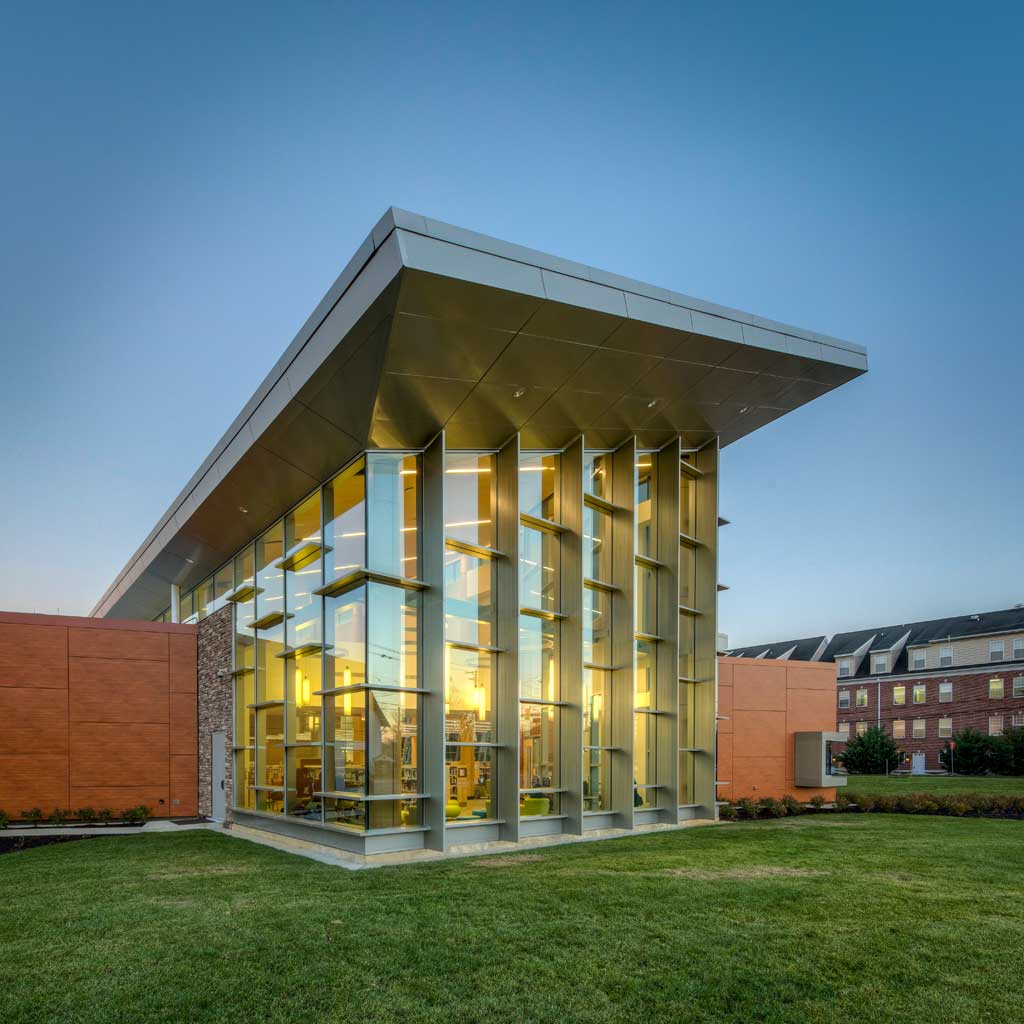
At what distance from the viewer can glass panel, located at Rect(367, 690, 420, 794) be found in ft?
41.7

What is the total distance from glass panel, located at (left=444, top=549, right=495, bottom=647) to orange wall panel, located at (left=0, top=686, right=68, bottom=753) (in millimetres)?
12197

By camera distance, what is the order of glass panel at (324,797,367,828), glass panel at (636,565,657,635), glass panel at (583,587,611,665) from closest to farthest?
glass panel at (324,797,367,828)
glass panel at (583,587,611,665)
glass panel at (636,565,657,635)

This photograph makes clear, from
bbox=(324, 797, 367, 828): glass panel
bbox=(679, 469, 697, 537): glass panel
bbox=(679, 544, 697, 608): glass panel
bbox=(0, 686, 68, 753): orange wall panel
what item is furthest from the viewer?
bbox=(0, 686, 68, 753): orange wall panel

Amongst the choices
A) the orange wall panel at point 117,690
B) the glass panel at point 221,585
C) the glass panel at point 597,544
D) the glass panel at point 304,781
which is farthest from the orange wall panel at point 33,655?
the glass panel at point 597,544

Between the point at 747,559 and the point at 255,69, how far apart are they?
40.2m

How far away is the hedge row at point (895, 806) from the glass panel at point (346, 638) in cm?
1097

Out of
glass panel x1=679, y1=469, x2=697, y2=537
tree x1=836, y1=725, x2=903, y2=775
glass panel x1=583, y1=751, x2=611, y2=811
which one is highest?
glass panel x1=679, y1=469, x2=697, y2=537

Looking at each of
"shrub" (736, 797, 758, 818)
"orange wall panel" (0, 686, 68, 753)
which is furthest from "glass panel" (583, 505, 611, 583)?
"orange wall panel" (0, 686, 68, 753)

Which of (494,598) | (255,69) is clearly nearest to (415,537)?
(494,598)

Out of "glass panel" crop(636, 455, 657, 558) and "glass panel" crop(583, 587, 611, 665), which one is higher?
"glass panel" crop(636, 455, 657, 558)

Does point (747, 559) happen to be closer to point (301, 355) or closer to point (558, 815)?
point (558, 815)

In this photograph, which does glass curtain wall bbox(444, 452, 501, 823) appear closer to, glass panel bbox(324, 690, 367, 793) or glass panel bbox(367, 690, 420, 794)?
glass panel bbox(367, 690, 420, 794)

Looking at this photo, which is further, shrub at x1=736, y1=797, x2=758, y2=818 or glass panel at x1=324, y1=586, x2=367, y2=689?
shrub at x1=736, y1=797, x2=758, y2=818

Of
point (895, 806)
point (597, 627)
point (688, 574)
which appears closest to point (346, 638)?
point (597, 627)
